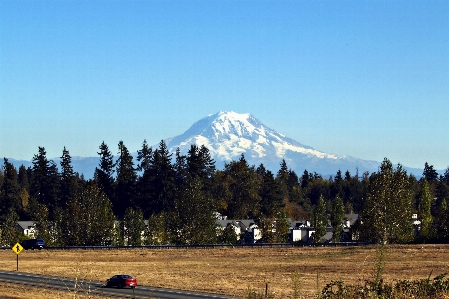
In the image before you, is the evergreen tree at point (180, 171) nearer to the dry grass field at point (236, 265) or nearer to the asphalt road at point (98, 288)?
the dry grass field at point (236, 265)

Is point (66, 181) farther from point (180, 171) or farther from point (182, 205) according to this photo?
point (182, 205)

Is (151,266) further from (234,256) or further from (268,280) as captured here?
(268,280)

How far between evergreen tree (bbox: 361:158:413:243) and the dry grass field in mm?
9762

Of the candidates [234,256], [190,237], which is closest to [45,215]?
[190,237]

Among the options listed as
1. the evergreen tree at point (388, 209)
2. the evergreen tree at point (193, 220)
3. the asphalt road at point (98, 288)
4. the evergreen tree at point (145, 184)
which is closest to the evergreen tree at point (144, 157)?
the evergreen tree at point (145, 184)

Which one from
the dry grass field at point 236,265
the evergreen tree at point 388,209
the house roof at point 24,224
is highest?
the evergreen tree at point 388,209

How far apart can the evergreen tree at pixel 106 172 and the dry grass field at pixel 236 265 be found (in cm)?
5638

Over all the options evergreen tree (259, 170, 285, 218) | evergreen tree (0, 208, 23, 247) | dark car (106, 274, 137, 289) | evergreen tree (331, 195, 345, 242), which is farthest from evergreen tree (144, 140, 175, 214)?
dark car (106, 274, 137, 289)

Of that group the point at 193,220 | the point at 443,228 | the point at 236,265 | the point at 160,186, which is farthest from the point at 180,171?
the point at 236,265

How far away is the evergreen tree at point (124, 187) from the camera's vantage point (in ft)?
443

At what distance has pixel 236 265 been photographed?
2365 inches

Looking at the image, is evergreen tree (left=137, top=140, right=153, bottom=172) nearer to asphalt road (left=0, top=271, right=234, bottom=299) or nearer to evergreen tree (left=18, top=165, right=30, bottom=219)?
evergreen tree (left=18, top=165, right=30, bottom=219)

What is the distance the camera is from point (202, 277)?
49562 millimetres

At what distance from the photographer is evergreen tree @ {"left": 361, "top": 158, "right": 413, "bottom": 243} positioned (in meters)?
83.4
